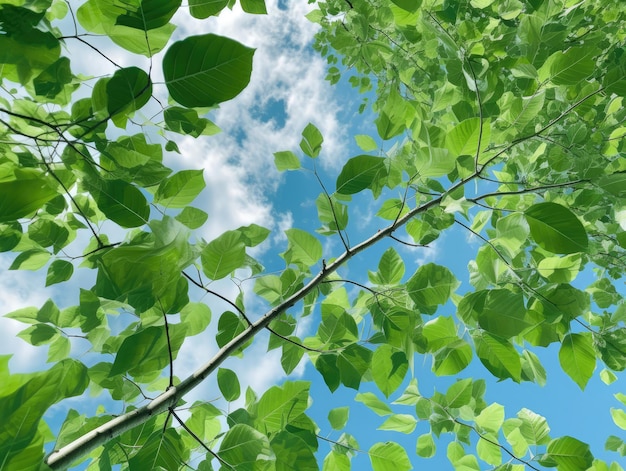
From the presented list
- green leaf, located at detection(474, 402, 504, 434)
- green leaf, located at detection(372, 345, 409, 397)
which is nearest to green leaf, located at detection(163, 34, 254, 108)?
green leaf, located at detection(372, 345, 409, 397)

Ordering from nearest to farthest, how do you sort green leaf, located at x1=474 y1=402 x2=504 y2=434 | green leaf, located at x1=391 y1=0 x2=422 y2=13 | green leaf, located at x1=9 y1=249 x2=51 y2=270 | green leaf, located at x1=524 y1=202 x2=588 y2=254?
green leaf, located at x1=524 y1=202 x2=588 y2=254
green leaf, located at x1=391 y1=0 x2=422 y2=13
green leaf, located at x1=9 y1=249 x2=51 y2=270
green leaf, located at x1=474 y1=402 x2=504 y2=434

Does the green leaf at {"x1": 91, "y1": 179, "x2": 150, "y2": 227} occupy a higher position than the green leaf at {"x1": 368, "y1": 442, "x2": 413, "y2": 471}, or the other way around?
the green leaf at {"x1": 91, "y1": 179, "x2": 150, "y2": 227}

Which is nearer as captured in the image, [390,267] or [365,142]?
[390,267]

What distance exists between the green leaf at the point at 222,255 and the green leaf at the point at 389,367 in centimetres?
46

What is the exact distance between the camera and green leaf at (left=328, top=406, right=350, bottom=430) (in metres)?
1.41

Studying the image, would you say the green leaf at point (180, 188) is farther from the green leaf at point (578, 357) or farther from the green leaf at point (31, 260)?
the green leaf at point (578, 357)

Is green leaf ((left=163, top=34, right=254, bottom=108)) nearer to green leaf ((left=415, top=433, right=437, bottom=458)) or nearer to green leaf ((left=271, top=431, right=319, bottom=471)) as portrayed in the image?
green leaf ((left=271, top=431, right=319, bottom=471))

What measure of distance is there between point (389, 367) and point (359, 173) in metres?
0.52


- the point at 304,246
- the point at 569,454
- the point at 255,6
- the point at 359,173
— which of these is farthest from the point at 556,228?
the point at 255,6

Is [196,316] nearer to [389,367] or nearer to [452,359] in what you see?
[389,367]

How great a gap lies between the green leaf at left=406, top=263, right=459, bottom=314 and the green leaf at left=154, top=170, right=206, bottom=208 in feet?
2.04

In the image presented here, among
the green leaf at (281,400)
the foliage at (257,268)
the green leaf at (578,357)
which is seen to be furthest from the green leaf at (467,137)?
the green leaf at (281,400)

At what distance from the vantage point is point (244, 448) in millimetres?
870

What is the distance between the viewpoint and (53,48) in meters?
0.82
